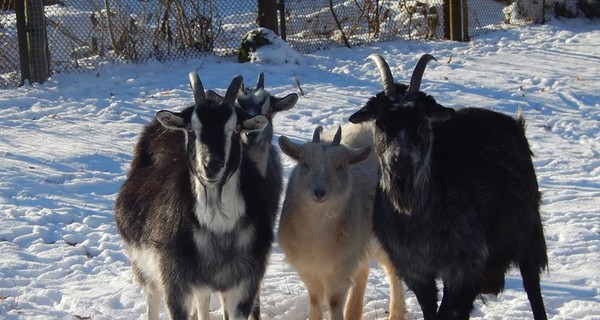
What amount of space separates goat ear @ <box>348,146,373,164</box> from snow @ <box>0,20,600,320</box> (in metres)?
1.10

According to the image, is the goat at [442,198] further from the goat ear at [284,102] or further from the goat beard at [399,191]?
the goat ear at [284,102]

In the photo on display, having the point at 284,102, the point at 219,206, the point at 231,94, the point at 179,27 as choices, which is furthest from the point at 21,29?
the point at 219,206

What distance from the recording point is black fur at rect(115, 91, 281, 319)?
512 centimetres

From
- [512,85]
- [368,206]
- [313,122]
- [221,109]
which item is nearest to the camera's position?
[221,109]

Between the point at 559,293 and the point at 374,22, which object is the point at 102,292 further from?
the point at 374,22

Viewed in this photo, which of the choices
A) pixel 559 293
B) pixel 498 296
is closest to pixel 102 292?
pixel 498 296

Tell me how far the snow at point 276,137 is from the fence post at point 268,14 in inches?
30.8

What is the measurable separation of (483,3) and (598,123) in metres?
7.58

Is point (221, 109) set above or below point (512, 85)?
above

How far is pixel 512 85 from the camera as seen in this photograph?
41.4 feet

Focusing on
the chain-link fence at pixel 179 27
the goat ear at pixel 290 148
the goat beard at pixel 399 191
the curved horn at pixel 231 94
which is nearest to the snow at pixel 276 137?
the chain-link fence at pixel 179 27

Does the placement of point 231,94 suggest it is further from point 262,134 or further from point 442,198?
point 442,198

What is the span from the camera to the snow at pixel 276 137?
6.41 metres

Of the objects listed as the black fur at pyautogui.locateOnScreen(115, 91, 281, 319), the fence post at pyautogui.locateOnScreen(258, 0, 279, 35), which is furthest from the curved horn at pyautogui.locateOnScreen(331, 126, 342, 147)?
the fence post at pyautogui.locateOnScreen(258, 0, 279, 35)
